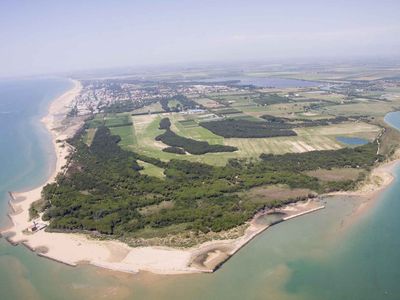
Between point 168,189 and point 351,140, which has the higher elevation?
point 351,140

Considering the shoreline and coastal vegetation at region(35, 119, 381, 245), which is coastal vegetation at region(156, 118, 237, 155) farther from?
the shoreline

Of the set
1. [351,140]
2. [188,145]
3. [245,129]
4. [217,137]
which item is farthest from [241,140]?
[351,140]

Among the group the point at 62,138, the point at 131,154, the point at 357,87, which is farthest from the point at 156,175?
the point at 357,87

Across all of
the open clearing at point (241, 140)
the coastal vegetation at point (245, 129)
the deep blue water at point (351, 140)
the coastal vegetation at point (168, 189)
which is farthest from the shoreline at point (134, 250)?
the coastal vegetation at point (245, 129)

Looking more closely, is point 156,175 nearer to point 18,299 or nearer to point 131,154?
point 131,154

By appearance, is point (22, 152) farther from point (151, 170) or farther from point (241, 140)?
point (241, 140)

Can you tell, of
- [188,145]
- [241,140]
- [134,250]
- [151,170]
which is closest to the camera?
[134,250]

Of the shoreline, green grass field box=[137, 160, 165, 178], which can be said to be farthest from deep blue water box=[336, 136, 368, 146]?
green grass field box=[137, 160, 165, 178]
